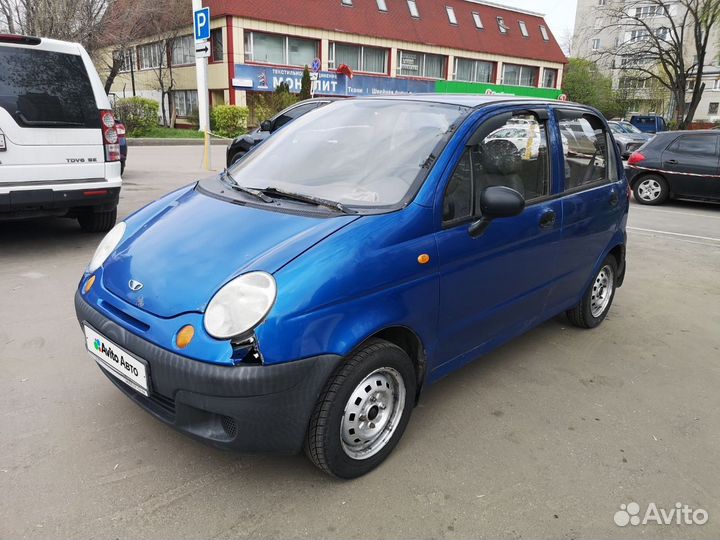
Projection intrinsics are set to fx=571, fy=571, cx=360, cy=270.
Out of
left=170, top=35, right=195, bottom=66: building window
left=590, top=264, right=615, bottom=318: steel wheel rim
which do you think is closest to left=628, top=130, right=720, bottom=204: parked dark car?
left=590, top=264, right=615, bottom=318: steel wheel rim

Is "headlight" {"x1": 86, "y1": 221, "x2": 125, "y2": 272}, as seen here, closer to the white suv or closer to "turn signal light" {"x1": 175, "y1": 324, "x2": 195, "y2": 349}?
"turn signal light" {"x1": 175, "y1": 324, "x2": 195, "y2": 349}

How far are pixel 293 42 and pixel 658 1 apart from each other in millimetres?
18683

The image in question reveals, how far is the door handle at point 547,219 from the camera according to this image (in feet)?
11.2

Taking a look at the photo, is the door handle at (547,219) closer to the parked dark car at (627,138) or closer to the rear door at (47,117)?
the rear door at (47,117)

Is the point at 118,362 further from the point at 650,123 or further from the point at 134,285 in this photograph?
the point at 650,123

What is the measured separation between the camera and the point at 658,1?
2853cm

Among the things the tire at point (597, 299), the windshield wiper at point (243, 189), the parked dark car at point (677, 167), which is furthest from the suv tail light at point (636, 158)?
the windshield wiper at point (243, 189)

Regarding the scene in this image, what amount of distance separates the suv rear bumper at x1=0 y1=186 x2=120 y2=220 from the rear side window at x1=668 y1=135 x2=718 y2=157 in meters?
10.1

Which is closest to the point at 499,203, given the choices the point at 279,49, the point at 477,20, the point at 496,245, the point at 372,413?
the point at 496,245

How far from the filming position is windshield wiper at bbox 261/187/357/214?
270 centimetres

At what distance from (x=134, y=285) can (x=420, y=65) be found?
120 feet

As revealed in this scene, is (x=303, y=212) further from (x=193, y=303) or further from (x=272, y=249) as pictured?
(x=193, y=303)

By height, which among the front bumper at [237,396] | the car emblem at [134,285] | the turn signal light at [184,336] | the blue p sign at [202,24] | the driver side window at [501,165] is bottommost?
the front bumper at [237,396]

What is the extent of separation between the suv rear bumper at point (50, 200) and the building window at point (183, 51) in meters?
27.7
